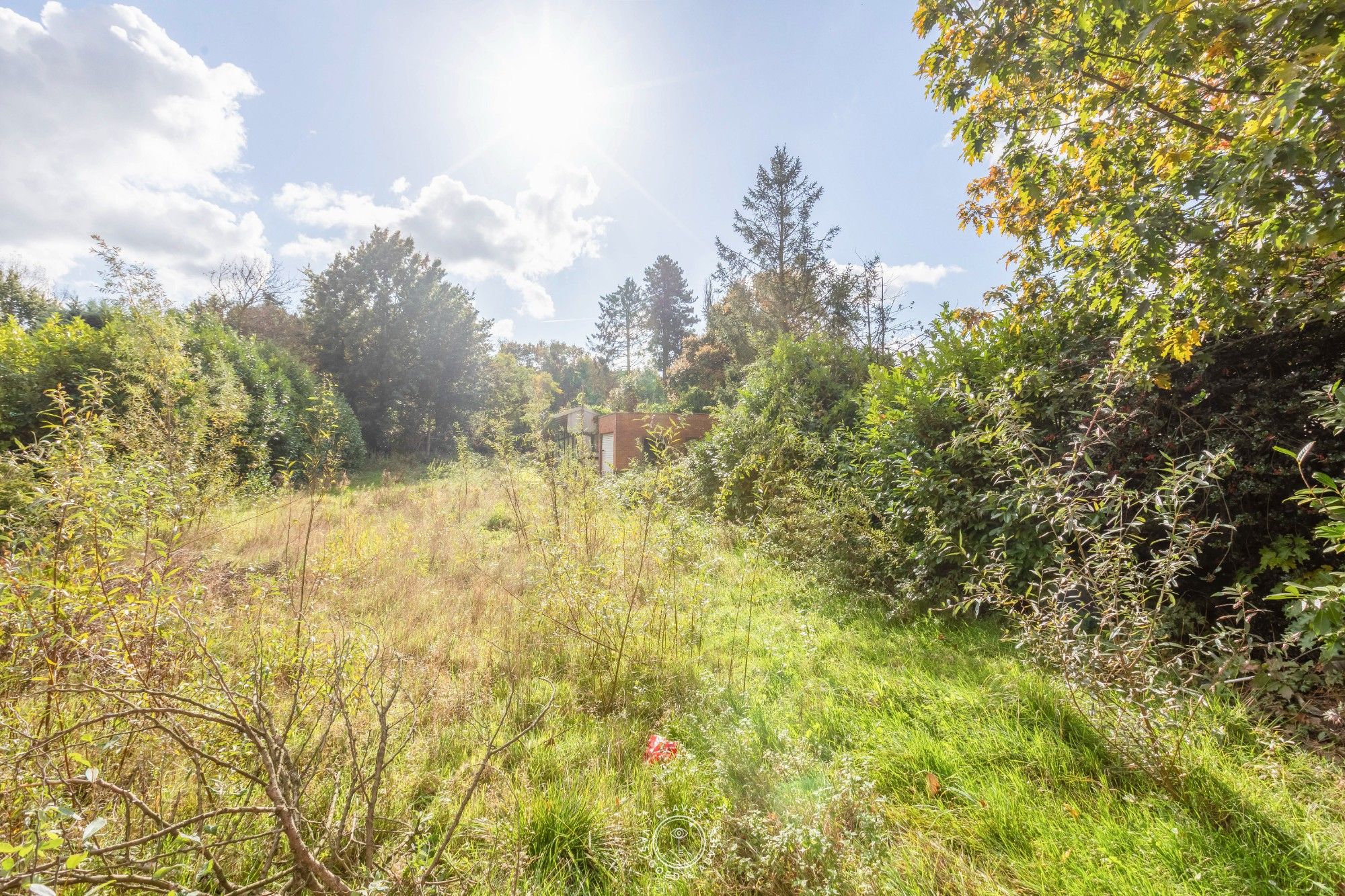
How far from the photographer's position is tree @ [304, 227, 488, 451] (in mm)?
19484

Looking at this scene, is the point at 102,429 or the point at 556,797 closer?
the point at 556,797

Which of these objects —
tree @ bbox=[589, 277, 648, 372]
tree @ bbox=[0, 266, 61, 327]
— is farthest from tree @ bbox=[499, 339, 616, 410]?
tree @ bbox=[0, 266, 61, 327]

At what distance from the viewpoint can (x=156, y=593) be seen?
1966mm

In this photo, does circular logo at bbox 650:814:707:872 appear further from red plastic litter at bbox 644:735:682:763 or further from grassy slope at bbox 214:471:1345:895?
red plastic litter at bbox 644:735:682:763

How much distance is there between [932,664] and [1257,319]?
2.69 metres

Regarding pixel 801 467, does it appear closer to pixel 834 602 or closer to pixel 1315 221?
pixel 834 602

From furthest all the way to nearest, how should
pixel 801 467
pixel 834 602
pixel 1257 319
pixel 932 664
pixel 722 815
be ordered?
pixel 801 467
pixel 834 602
pixel 932 664
pixel 1257 319
pixel 722 815

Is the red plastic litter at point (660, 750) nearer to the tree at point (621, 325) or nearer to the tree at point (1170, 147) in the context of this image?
the tree at point (1170, 147)

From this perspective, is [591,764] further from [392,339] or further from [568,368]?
[568,368]

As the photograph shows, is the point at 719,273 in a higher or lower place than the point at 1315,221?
higher

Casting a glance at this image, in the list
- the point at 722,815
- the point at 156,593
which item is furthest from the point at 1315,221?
the point at 156,593

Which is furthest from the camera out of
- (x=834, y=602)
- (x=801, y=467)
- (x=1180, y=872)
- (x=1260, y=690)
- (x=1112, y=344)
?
(x=801, y=467)

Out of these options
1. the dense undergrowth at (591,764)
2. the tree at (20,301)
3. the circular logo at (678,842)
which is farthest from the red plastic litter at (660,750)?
the tree at (20,301)

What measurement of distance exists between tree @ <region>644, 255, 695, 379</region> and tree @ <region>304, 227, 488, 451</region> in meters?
13.8
